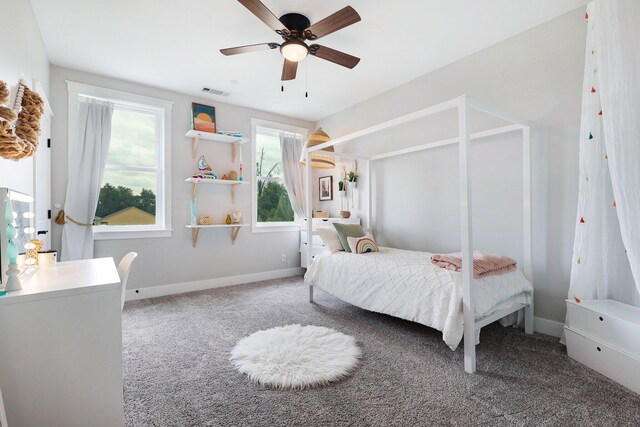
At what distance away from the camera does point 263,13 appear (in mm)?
1983

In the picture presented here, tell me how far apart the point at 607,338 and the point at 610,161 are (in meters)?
1.11

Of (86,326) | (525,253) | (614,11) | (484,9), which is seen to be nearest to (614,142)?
(614,11)

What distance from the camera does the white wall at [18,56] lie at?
5.53 ft

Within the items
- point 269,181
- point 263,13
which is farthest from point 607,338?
point 269,181

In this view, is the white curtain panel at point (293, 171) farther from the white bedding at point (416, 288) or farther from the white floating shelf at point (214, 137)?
the white bedding at point (416, 288)

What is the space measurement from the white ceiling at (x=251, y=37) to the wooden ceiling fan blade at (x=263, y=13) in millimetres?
301

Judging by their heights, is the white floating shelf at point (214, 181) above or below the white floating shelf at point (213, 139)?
below

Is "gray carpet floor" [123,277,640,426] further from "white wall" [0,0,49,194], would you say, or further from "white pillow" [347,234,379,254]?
"white wall" [0,0,49,194]

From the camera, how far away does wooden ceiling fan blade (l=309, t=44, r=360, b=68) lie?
7.87 feet

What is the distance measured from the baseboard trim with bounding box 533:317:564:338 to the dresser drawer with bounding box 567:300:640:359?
419mm

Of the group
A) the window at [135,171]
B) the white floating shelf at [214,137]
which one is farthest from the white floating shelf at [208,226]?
the white floating shelf at [214,137]

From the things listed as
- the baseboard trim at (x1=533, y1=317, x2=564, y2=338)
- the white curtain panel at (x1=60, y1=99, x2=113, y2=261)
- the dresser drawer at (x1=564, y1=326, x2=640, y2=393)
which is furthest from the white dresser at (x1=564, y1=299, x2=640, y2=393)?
the white curtain panel at (x1=60, y1=99, x2=113, y2=261)

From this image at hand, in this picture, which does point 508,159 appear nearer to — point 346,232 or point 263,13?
point 346,232

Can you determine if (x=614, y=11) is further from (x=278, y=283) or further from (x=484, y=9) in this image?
(x=278, y=283)
